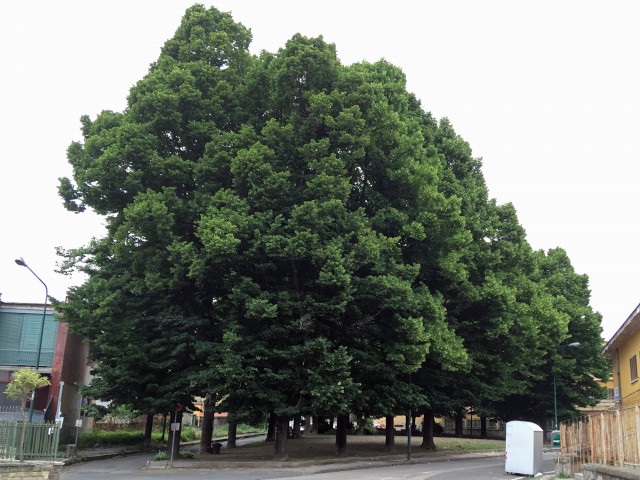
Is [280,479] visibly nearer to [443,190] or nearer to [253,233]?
[253,233]

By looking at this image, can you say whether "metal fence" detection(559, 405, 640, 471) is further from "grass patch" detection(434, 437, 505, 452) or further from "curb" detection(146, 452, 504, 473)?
"grass patch" detection(434, 437, 505, 452)

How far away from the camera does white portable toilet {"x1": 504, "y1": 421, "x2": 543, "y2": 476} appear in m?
23.5

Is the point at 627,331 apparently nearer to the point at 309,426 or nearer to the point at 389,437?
the point at 389,437

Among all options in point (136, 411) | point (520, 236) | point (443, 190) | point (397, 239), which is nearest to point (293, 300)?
point (397, 239)

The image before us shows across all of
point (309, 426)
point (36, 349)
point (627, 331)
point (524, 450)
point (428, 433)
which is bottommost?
point (309, 426)

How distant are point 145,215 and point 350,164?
910 cm

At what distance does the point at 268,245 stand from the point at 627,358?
15.1 metres

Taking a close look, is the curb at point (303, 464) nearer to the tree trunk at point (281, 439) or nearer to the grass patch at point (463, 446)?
the tree trunk at point (281, 439)

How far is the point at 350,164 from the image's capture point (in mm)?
27688

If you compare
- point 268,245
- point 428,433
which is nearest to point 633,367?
point 428,433

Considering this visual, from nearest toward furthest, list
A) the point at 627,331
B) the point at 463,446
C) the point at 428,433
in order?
the point at 627,331
the point at 428,433
the point at 463,446

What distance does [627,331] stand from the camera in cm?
2291

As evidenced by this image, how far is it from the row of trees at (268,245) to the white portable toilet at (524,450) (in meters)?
4.03

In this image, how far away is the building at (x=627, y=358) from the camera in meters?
22.2
